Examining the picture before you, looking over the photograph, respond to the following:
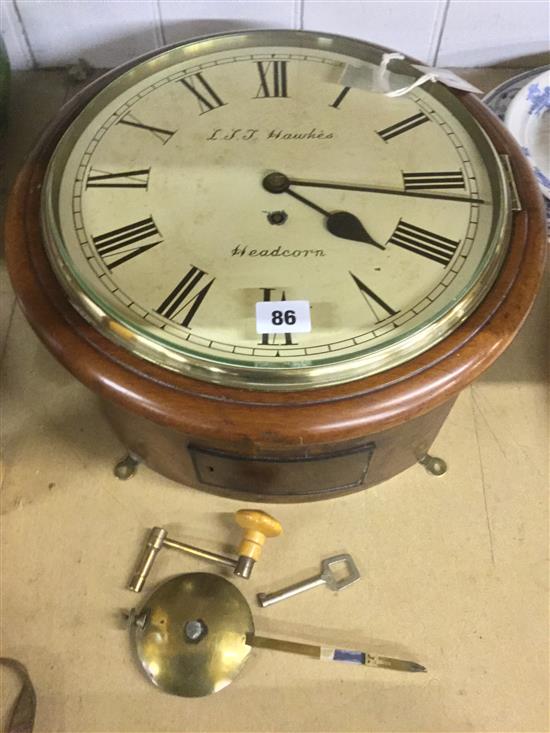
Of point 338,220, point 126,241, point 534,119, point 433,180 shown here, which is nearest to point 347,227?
point 338,220

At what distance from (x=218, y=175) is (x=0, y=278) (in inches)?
19.0

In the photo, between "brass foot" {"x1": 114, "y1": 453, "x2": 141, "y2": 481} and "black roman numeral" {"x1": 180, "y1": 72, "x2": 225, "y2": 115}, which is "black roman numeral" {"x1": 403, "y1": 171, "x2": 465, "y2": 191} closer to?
"black roman numeral" {"x1": 180, "y1": 72, "x2": 225, "y2": 115}

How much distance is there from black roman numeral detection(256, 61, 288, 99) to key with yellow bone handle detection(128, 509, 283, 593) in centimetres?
50

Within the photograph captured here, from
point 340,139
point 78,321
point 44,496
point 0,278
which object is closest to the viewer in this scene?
point 78,321

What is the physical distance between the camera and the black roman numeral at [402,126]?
0.78 m

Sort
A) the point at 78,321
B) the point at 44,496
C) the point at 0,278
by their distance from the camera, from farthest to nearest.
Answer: the point at 0,278, the point at 44,496, the point at 78,321

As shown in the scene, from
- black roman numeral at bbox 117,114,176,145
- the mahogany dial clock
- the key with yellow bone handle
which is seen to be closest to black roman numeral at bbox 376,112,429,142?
the mahogany dial clock

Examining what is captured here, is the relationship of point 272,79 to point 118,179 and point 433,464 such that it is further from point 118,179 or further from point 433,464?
point 433,464

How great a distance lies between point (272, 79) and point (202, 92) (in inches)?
3.4

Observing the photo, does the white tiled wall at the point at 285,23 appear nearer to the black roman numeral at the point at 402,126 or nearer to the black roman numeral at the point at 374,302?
the black roman numeral at the point at 402,126

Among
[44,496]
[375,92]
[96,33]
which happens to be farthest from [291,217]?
[96,33]

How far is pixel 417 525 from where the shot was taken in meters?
0.88

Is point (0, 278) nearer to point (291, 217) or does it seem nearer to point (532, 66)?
point (291, 217)

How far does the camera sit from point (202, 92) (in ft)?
2.71
